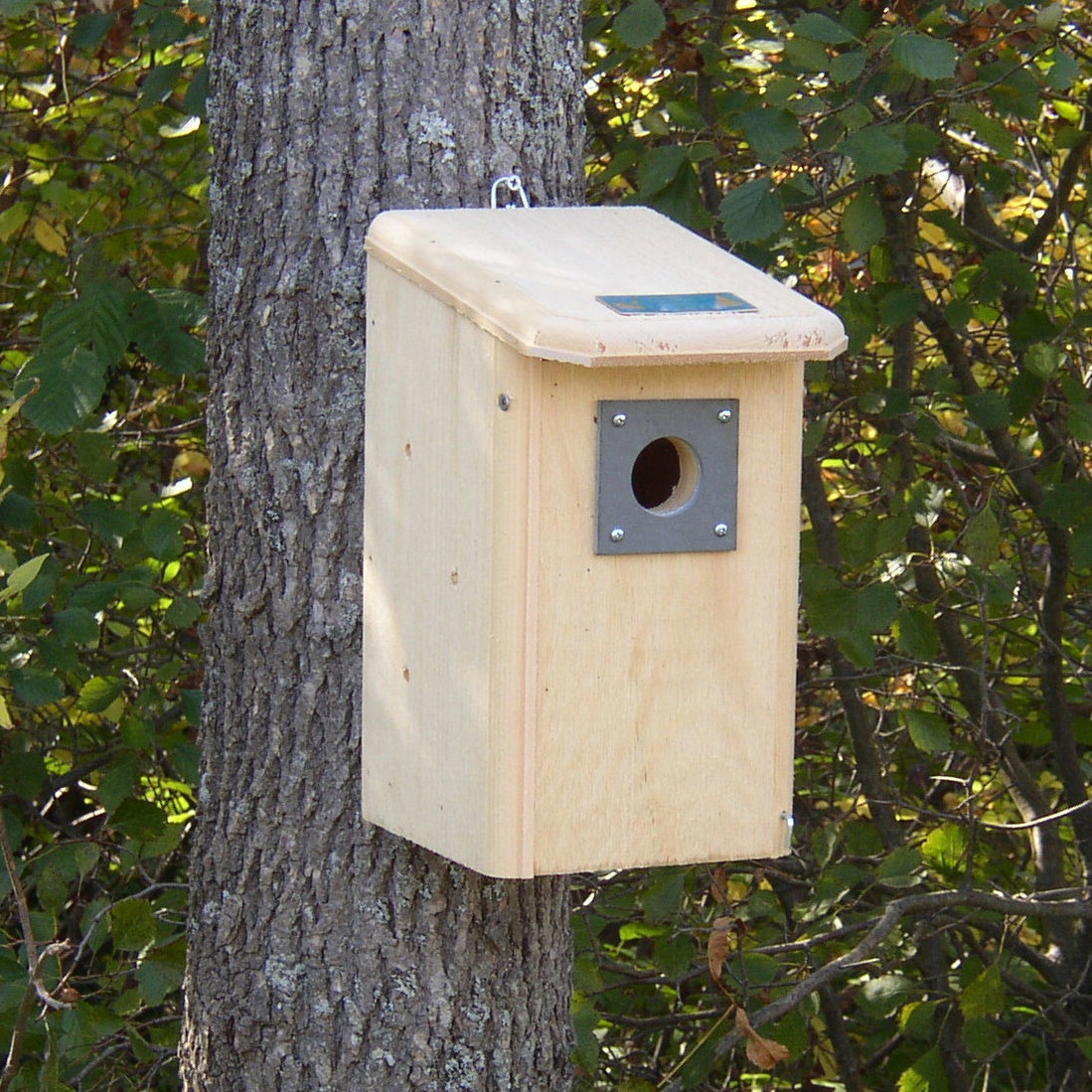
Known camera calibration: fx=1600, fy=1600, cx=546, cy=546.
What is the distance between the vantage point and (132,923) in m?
2.40

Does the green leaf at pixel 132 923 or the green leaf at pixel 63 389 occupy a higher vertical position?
the green leaf at pixel 63 389

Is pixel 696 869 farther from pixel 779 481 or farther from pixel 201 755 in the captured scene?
pixel 779 481

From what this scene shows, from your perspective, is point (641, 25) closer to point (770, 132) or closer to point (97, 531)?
point (770, 132)

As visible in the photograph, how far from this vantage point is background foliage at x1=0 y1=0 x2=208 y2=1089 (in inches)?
101

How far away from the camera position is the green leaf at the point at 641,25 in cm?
269

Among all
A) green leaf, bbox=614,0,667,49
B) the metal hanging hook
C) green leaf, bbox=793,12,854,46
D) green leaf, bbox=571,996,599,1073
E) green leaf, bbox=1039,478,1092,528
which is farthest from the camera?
green leaf, bbox=1039,478,1092,528

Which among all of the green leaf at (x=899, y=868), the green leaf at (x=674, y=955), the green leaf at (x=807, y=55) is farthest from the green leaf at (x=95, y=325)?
the green leaf at (x=899, y=868)

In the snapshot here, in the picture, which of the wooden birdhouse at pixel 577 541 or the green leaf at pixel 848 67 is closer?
the wooden birdhouse at pixel 577 541

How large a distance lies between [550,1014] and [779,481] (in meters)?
0.79

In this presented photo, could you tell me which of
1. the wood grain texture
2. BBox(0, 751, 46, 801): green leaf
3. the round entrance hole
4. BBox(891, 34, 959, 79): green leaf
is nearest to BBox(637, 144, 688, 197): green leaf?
BBox(891, 34, 959, 79): green leaf

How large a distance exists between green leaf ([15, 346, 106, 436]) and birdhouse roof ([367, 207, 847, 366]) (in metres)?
0.87

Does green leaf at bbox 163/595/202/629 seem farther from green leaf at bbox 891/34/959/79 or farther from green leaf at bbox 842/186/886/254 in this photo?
green leaf at bbox 891/34/959/79

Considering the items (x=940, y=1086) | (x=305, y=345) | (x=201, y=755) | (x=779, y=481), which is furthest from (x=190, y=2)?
(x=940, y=1086)

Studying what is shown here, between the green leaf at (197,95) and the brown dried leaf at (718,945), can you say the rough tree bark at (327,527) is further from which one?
the green leaf at (197,95)
